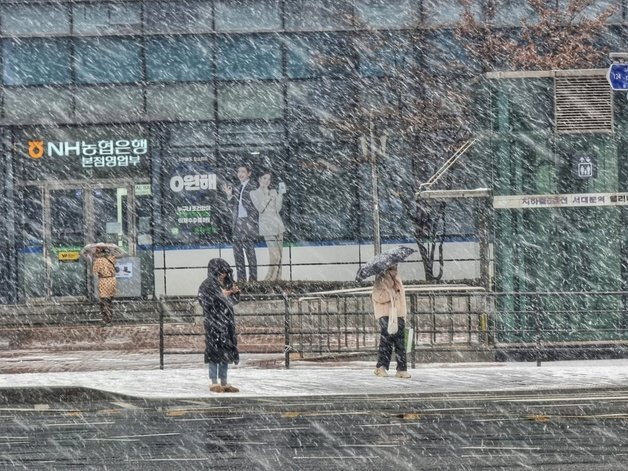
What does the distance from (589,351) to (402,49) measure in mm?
15023

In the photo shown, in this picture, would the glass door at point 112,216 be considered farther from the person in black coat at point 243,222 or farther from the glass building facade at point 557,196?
the glass building facade at point 557,196

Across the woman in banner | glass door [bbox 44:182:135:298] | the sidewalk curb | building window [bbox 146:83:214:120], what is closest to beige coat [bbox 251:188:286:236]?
the woman in banner

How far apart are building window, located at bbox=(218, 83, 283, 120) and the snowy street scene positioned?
5 centimetres

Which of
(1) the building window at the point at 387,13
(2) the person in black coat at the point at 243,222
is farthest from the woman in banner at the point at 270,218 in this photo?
(1) the building window at the point at 387,13

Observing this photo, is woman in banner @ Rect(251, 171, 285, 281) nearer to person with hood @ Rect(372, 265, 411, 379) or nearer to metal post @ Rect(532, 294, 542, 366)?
metal post @ Rect(532, 294, 542, 366)

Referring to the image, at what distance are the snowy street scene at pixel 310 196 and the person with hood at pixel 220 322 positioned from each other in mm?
28

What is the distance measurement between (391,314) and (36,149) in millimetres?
18254

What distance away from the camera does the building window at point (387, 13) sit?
35219mm

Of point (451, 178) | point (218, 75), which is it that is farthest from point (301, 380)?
point (218, 75)

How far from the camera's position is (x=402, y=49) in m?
35.0

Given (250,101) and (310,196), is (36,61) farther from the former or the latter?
(310,196)

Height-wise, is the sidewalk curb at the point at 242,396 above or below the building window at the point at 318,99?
below

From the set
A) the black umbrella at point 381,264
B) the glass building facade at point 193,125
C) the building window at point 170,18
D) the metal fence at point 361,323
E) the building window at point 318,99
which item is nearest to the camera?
the black umbrella at point 381,264

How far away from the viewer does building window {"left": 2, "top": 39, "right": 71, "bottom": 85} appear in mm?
35406
